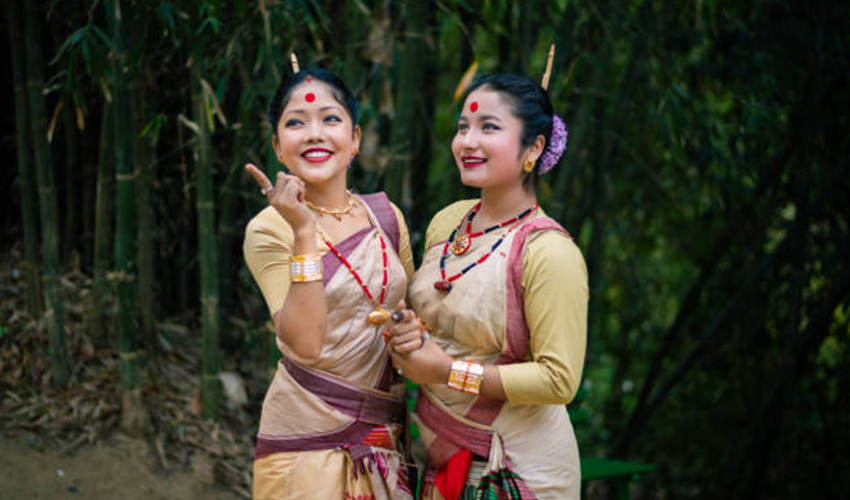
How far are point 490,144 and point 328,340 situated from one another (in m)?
0.54

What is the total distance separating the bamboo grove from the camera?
291 centimetres

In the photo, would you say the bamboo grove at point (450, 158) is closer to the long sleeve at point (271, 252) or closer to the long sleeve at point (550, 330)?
the long sleeve at point (271, 252)

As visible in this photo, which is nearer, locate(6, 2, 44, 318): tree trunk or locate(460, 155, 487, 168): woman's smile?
locate(460, 155, 487, 168): woman's smile

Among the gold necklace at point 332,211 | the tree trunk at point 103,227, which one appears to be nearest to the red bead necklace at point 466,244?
the gold necklace at point 332,211

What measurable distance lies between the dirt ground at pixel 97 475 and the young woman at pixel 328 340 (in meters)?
1.27

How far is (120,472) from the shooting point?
9.70 feet

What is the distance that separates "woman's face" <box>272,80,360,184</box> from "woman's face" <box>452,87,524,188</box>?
0.90 feet

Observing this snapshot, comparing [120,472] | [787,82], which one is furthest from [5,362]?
[787,82]

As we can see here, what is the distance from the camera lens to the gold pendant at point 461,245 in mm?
1885

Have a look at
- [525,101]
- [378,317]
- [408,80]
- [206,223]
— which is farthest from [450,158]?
[378,317]

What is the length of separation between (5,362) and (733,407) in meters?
3.75

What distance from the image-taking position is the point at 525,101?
6.11 ft

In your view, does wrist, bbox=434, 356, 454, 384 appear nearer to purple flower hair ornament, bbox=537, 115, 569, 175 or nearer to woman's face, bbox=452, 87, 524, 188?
woman's face, bbox=452, 87, 524, 188

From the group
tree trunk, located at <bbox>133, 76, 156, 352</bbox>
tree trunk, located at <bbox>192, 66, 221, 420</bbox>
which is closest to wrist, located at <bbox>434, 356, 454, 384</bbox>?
tree trunk, located at <bbox>192, 66, 221, 420</bbox>
